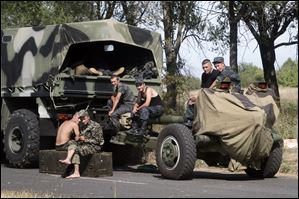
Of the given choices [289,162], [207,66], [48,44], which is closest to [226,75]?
[207,66]

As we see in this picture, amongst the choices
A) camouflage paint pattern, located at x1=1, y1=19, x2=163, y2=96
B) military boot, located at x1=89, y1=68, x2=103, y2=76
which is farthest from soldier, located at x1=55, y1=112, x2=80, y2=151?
military boot, located at x1=89, y1=68, x2=103, y2=76

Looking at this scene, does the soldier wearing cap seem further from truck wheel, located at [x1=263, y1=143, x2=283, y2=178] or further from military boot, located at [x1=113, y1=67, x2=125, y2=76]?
military boot, located at [x1=113, y1=67, x2=125, y2=76]

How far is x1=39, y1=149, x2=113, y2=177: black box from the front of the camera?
1191cm

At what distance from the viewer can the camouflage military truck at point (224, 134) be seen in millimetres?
10742

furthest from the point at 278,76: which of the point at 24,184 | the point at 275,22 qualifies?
the point at 24,184

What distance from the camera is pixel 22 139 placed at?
13.4 meters

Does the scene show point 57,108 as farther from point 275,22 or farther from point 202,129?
point 275,22

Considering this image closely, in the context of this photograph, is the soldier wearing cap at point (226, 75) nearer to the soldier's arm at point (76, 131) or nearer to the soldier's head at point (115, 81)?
the soldier's head at point (115, 81)

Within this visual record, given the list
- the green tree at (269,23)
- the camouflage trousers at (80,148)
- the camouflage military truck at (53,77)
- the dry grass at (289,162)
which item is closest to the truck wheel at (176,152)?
the camouflage trousers at (80,148)

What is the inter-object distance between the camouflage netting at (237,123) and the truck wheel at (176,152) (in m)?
0.31

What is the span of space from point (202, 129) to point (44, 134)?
3736 mm

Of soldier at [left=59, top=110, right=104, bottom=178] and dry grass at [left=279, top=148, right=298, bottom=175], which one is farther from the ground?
soldier at [left=59, top=110, right=104, bottom=178]

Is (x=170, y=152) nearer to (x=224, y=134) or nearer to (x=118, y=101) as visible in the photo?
(x=224, y=134)

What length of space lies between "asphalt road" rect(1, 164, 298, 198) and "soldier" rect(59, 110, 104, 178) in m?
0.39
